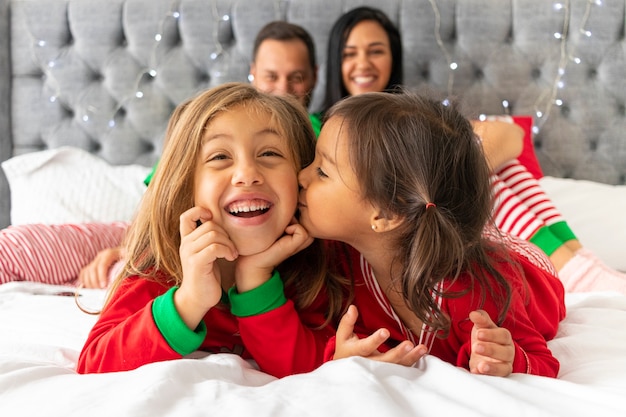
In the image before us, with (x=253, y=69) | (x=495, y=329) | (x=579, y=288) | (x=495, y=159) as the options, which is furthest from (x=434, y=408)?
(x=253, y=69)

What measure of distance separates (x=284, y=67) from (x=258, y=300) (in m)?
1.29

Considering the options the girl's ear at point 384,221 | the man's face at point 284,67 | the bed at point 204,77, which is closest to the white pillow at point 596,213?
the bed at point 204,77

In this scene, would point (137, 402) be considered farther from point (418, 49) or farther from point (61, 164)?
point (418, 49)

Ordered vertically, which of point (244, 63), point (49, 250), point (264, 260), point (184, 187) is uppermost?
point (244, 63)

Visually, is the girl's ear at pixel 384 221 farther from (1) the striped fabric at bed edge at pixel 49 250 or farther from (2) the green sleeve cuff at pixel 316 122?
(1) the striped fabric at bed edge at pixel 49 250

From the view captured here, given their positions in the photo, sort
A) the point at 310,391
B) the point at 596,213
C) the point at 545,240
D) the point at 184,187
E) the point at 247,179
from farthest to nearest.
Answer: the point at 596,213 < the point at 545,240 < the point at 184,187 < the point at 247,179 < the point at 310,391

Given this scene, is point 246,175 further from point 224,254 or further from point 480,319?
point 480,319

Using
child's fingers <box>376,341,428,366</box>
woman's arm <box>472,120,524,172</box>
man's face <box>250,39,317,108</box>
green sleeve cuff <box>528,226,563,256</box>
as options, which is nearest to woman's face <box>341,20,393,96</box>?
man's face <box>250,39,317,108</box>

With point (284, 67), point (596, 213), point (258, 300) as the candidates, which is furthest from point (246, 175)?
point (596, 213)

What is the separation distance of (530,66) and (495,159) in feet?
2.52

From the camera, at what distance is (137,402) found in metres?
0.86

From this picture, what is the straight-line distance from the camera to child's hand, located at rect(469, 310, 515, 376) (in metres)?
1.04

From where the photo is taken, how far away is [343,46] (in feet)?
7.92

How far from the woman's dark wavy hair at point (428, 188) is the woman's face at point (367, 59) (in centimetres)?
120
